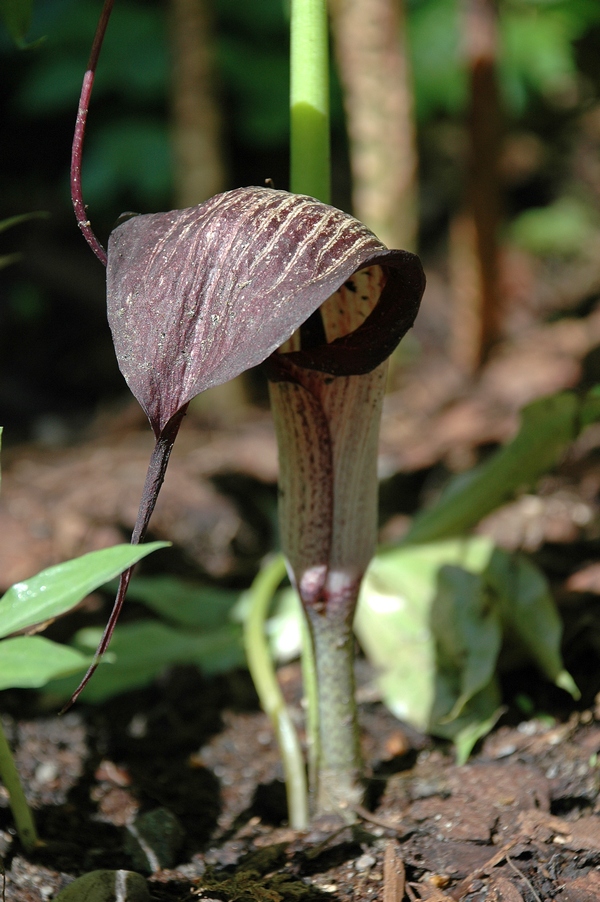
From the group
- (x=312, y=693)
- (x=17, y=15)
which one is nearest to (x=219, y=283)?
(x=17, y=15)

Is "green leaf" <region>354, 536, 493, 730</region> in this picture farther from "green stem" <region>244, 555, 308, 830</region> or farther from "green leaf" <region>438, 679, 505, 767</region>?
"green stem" <region>244, 555, 308, 830</region>

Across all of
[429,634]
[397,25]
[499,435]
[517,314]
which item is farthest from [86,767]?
[517,314]

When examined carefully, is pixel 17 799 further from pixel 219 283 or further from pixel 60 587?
pixel 219 283

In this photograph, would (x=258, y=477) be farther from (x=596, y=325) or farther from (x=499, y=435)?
(x=596, y=325)

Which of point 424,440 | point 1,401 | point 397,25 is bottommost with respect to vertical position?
point 1,401

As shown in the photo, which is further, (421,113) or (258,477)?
A: (421,113)

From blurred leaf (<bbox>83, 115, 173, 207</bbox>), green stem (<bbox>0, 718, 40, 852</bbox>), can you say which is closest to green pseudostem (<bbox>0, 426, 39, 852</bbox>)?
green stem (<bbox>0, 718, 40, 852</bbox>)
